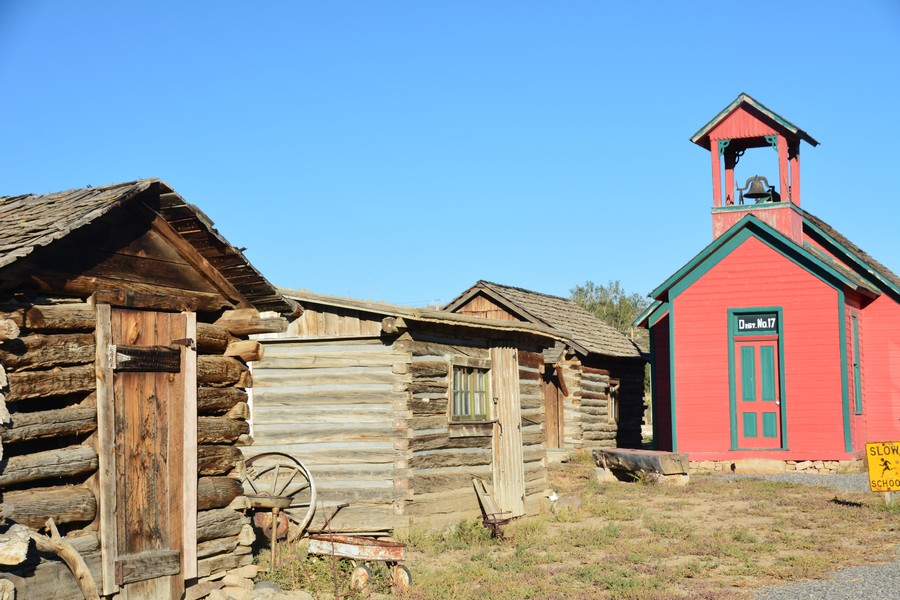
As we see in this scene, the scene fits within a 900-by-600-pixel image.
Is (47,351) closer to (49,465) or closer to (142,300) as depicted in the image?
(49,465)

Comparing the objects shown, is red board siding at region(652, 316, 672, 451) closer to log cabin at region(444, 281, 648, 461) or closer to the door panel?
log cabin at region(444, 281, 648, 461)

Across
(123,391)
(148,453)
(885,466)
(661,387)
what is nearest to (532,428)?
(885,466)

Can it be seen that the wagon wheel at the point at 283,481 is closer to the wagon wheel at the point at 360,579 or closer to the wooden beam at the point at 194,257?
the wagon wheel at the point at 360,579

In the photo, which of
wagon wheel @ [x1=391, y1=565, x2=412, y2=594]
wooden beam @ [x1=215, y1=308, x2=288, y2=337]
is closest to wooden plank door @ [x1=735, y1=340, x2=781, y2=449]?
wagon wheel @ [x1=391, y1=565, x2=412, y2=594]

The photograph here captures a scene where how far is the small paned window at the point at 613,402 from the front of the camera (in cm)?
2952

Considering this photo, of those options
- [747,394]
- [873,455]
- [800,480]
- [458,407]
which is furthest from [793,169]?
[458,407]

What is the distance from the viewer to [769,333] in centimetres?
2220

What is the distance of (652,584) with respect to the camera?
36.0 ft

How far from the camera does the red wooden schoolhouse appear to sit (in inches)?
849

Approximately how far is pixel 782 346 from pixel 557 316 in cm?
822

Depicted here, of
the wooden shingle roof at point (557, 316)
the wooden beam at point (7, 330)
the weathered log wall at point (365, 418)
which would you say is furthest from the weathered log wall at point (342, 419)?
the wooden shingle roof at point (557, 316)

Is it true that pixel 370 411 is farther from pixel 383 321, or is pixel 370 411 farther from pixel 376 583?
pixel 376 583

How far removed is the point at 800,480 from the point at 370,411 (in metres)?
10.3

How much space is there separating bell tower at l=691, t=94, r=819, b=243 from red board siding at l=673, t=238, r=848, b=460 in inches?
44.5
